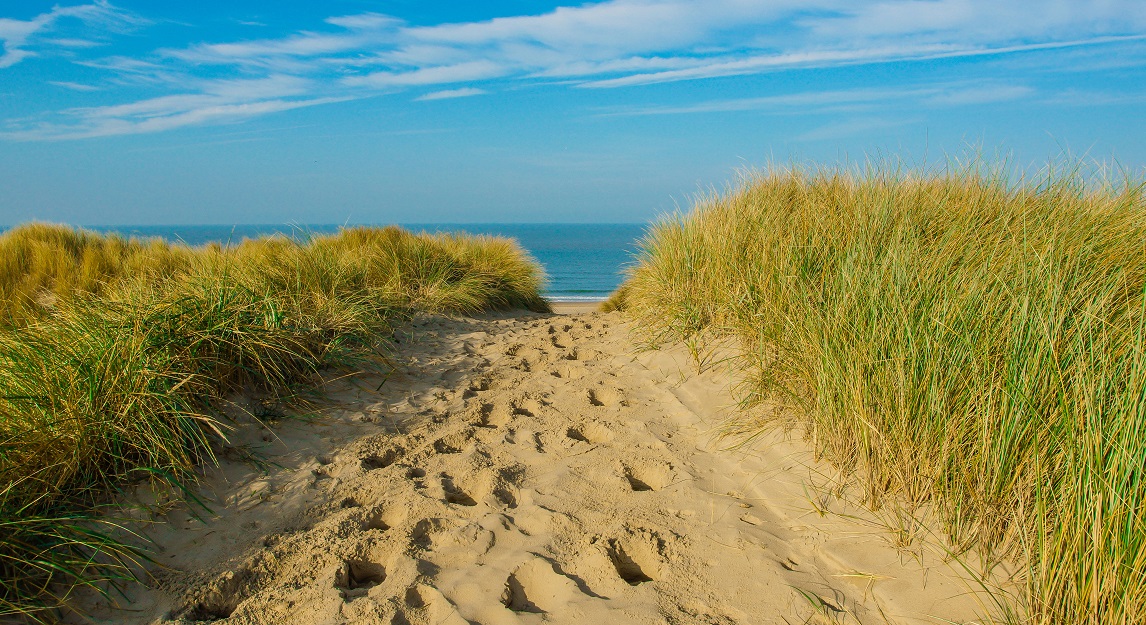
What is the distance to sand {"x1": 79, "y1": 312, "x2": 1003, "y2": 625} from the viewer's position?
2.07m

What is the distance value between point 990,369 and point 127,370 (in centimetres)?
357

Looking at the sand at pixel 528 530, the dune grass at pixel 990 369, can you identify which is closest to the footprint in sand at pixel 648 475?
the sand at pixel 528 530

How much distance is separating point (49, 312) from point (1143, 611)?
6282 mm

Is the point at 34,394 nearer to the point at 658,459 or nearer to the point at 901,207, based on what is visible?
the point at 658,459

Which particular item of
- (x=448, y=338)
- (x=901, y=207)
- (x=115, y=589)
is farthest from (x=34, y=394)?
(x=901, y=207)

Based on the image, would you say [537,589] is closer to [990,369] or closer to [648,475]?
[648,475]

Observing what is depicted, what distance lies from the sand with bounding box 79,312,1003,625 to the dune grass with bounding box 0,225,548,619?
189 millimetres

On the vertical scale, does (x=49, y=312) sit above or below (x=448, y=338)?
above

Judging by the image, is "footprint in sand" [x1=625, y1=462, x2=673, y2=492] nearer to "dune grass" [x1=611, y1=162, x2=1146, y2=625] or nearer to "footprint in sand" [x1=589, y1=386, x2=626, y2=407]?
"dune grass" [x1=611, y1=162, x2=1146, y2=625]

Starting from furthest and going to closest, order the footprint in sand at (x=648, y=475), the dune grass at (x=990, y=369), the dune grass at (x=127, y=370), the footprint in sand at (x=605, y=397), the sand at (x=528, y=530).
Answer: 1. the footprint in sand at (x=605, y=397)
2. the footprint in sand at (x=648, y=475)
3. the dune grass at (x=127, y=370)
4. the sand at (x=528, y=530)
5. the dune grass at (x=990, y=369)

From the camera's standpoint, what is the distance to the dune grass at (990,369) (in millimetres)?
1786

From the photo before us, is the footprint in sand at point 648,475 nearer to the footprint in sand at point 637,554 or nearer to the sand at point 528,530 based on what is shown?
the sand at point 528,530

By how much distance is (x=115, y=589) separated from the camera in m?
2.20

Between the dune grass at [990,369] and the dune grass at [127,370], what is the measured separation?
2739mm
